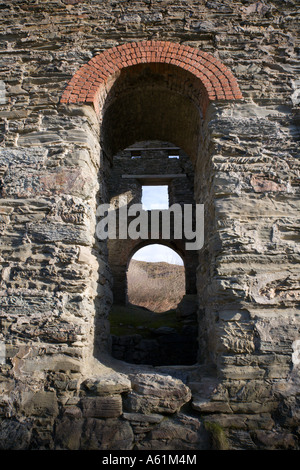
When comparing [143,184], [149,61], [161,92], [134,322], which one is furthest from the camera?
[143,184]

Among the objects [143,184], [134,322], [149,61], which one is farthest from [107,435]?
[143,184]

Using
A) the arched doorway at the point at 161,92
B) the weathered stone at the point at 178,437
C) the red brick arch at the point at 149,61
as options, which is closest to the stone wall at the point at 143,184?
the arched doorway at the point at 161,92

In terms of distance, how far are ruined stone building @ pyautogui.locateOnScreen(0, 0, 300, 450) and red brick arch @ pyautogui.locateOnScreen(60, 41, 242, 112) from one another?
0.8 inches

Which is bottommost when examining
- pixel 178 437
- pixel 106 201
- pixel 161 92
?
pixel 178 437

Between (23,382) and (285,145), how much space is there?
3.59m

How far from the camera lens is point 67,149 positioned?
3408 millimetres

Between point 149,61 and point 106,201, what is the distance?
185cm

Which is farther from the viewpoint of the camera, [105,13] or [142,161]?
[142,161]

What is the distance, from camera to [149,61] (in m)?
3.76

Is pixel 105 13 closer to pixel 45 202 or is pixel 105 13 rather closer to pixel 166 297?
pixel 45 202

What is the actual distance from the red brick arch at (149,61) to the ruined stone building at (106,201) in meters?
0.02

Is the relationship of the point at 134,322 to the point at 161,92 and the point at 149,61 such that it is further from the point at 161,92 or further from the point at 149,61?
the point at 149,61

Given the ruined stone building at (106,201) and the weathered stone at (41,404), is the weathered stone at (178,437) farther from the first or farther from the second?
the weathered stone at (41,404)

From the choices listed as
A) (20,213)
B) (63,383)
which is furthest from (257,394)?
(20,213)
